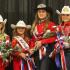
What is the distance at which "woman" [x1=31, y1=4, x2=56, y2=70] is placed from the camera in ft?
23.1

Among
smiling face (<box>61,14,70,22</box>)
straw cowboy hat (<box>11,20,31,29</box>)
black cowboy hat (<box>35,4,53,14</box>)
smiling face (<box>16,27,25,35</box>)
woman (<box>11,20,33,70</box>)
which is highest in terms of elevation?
black cowboy hat (<box>35,4,53,14</box>)

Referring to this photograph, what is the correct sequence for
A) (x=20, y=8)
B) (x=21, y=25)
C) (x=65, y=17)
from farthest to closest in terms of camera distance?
(x=20, y=8) → (x=21, y=25) → (x=65, y=17)

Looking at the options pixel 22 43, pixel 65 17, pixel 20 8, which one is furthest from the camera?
pixel 20 8

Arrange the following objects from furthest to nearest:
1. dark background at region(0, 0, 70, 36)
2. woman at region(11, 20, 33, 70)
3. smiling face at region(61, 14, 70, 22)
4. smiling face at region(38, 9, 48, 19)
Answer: dark background at region(0, 0, 70, 36)
smiling face at region(38, 9, 48, 19)
woman at region(11, 20, 33, 70)
smiling face at region(61, 14, 70, 22)

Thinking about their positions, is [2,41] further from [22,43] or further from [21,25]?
[21,25]

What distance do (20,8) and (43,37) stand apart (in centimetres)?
112

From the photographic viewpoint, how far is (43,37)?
23.2 ft

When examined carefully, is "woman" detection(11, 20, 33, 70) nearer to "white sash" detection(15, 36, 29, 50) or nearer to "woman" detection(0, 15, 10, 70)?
"white sash" detection(15, 36, 29, 50)

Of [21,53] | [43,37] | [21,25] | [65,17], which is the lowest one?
[21,53]

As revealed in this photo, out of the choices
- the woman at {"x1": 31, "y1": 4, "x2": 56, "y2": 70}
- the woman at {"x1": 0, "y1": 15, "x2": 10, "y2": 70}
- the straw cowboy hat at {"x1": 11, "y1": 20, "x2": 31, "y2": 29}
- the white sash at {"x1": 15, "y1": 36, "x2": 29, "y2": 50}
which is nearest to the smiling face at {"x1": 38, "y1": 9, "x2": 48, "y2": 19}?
the woman at {"x1": 31, "y1": 4, "x2": 56, "y2": 70}

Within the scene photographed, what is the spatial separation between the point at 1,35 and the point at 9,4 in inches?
36.0

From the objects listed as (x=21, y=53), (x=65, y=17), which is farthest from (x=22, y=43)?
(x=65, y=17)

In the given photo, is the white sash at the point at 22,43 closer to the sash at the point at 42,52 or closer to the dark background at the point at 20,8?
the sash at the point at 42,52

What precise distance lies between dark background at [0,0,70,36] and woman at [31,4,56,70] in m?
0.64
